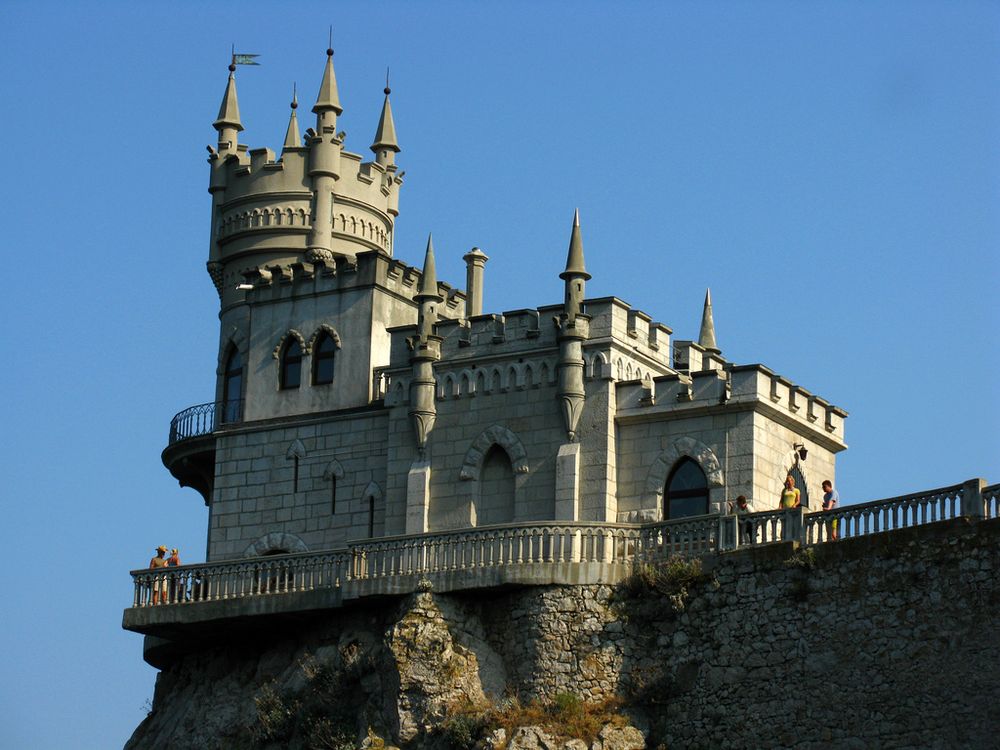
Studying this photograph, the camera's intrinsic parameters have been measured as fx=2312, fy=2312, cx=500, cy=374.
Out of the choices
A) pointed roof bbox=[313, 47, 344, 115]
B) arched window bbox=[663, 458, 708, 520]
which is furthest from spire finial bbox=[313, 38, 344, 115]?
arched window bbox=[663, 458, 708, 520]

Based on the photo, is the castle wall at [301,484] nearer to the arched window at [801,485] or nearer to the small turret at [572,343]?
the small turret at [572,343]

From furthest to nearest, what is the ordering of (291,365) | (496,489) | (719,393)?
(291,365), (496,489), (719,393)

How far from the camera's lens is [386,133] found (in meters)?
54.6

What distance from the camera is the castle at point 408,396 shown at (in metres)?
45.5

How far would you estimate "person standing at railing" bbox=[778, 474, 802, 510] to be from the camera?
42.7 metres

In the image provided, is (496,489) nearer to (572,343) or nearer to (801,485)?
(572,343)

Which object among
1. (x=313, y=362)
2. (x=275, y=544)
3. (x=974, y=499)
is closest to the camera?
(x=974, y=499)

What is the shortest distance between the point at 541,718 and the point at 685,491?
6461 millimetres

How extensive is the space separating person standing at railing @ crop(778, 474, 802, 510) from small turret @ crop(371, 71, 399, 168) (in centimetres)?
1452

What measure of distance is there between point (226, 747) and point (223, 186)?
14164 millimetres

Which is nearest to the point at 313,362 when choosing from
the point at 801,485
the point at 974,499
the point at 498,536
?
the point at 498,536

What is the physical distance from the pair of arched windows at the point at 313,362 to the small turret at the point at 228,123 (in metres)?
6.09

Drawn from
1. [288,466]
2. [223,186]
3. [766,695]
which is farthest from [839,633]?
[223,186]

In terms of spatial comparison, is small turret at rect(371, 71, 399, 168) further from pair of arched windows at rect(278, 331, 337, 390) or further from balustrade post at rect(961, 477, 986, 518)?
balustrade post at rect(961, 477, 986, 518)
